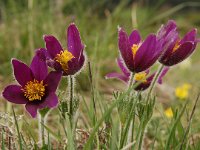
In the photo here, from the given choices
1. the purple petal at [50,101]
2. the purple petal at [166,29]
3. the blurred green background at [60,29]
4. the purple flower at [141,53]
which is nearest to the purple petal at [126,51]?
the purple flower at [141,53]

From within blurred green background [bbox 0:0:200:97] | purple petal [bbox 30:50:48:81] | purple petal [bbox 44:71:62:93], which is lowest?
purple petal [bbox 44:71:62:93]

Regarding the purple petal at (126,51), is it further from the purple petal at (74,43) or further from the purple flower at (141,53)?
the purple petal at (74,43)

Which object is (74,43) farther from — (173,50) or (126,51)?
(173,50)

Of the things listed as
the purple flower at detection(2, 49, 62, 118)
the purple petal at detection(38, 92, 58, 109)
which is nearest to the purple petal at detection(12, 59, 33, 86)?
the purple flower at detection(2, 49, 62, 118)

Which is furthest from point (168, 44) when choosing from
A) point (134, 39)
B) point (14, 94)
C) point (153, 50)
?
point (14, 94)

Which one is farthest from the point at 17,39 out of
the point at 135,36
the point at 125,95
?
the point at 125,95

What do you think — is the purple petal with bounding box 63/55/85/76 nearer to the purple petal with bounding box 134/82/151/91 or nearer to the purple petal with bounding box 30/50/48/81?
the purple petal with bounding box 30/50/48/81
